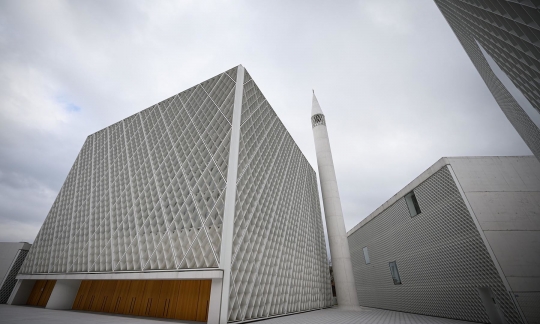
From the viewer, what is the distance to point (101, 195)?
17.2m

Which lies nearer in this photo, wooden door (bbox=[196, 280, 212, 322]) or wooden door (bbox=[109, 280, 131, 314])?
wooden door (bbox=[196, 280, 212, 322])

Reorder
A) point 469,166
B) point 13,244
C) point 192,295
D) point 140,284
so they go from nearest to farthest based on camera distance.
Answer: point 192,295 → point 140,284 → point 469,166 → point 13,244

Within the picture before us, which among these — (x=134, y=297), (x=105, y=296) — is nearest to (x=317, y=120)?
(x=134, y=297)

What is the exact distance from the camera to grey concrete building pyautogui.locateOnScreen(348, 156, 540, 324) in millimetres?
11492

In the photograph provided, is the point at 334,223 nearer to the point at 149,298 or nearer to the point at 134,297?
the point at 149,298

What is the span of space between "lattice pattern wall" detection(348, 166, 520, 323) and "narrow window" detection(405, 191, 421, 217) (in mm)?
421

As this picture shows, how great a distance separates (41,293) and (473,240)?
2875 centimetres

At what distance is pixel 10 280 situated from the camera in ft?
65.7

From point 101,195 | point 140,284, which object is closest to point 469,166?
point 140,284

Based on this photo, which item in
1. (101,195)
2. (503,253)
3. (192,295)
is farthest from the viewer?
(101,195)

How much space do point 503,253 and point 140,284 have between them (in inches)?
765

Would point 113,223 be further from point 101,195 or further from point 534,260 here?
point 534,260

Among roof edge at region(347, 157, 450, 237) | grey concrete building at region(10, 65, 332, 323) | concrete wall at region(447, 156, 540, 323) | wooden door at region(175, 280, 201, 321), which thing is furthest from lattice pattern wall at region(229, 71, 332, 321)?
concrete wall at region(447, 156, 540, 323)

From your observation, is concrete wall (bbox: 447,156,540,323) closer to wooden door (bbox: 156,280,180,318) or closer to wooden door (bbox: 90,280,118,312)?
wooden door (bbox: 156,280,180,318)
